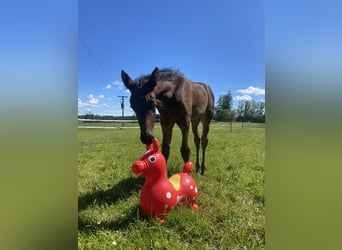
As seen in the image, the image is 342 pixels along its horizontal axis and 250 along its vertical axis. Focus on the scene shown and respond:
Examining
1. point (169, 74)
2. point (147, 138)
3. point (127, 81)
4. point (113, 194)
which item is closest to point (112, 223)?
point (113, 194)

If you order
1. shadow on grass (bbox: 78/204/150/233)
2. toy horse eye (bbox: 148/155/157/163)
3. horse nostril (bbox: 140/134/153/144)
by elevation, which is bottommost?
shadow on grass (bbox: 78/204/150/233)

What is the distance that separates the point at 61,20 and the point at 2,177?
0.70m

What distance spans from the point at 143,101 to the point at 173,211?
862 millimetres

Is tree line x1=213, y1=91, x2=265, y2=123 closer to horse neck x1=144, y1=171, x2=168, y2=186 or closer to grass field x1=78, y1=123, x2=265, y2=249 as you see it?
grass field x1=78, y1=123, x2=265, y2=249

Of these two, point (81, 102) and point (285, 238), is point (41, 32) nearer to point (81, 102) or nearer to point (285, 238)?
point (81, 102)

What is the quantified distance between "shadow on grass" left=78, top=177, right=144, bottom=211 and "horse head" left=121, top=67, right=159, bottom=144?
2.26 ft

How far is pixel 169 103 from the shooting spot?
245cm

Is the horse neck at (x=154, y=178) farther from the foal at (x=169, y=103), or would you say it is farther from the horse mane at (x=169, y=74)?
the horse mane at (x=169, y=74)

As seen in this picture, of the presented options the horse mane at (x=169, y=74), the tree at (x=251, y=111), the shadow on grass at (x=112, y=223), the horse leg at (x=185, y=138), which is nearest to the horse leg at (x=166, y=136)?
the horse leg at (x=185, y=138)

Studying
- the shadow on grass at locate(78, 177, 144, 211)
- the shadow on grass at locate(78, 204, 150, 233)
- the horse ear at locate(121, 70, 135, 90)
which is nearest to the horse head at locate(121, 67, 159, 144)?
the horse ear at locate(121, 70, 135, 90)

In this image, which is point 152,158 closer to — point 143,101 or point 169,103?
point 143,101

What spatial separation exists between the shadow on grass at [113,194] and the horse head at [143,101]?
69 centimetres

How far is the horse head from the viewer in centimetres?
182

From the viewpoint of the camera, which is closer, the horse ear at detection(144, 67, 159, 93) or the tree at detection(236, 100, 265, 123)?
the tree at detection(236, 100, 265, 123)
